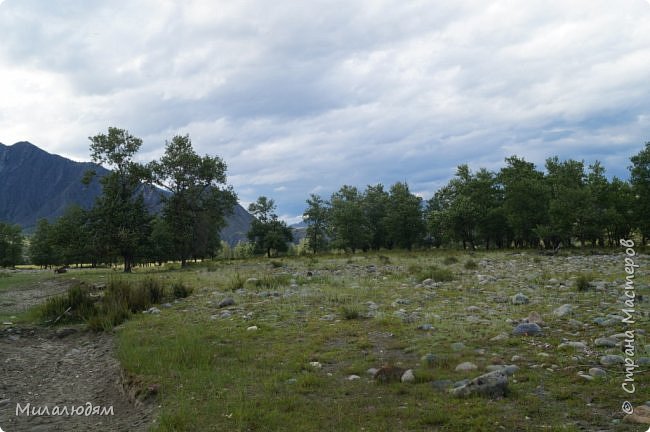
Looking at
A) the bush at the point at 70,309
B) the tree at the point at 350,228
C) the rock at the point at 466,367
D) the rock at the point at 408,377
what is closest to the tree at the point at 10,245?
the tree at the point at 350,228

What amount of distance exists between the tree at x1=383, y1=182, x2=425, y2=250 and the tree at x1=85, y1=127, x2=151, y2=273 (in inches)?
1857

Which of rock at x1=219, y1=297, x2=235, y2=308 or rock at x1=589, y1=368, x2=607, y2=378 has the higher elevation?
rock at x1=589, y1=368, x2=607, y2=378

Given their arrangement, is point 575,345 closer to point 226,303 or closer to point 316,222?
point 226,303

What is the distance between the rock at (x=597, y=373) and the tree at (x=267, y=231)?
82211 mm

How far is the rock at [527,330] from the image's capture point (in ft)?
27.9

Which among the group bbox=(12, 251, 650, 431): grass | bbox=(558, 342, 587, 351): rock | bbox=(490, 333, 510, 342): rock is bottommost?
bbox=(12, 251, 650, 431): grass

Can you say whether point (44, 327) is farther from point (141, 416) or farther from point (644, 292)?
point (644, 292)

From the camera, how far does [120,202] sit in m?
43.0

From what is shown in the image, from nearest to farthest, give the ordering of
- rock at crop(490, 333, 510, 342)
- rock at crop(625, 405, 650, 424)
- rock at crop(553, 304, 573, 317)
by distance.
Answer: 1. rock at crop(625, 405, 650, 424)
2. rock at crop(490, 333, 510, 342)
3. rock at crop(553, 304, 573, 317)

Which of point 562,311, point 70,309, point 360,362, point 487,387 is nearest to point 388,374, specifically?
point 360,362

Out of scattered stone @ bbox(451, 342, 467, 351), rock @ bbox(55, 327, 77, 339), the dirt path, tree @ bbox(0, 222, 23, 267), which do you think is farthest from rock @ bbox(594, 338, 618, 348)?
tree @ bbox(0, 222, 23, 267)

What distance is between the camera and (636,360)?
21.4 feet

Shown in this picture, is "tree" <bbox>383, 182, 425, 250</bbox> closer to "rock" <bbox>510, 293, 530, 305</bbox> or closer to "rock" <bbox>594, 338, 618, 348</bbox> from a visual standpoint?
"rock" <bbox>510, 293, 530, 305</bbox>

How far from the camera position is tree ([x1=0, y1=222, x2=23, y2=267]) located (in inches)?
3649
